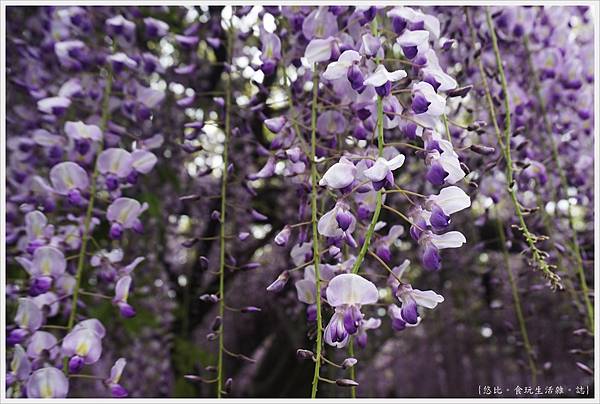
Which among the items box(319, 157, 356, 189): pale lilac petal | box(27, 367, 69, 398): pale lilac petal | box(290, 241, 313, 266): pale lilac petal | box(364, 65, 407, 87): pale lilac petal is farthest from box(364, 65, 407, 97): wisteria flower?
box(27, 367, 69, 398): pale lilac petal

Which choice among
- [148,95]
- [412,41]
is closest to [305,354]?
[412,41]

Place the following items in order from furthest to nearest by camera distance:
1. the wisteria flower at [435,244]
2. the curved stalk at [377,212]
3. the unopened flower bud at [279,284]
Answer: the unopened flower bud at [279,284]
the wisteria flower at [435,244]
the curved stalk at [377,212]

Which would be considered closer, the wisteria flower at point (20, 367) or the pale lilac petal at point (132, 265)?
the wisteria flower at point (20, 367)

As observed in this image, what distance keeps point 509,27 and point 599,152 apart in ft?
1.45

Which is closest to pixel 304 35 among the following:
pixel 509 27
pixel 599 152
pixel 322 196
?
pixel 322 196

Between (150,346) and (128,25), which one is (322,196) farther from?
(150,346)

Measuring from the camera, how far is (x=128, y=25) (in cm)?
167

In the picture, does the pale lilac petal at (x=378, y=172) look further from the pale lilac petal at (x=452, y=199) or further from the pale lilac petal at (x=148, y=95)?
the pale lilac petal at (x=148, y=95)

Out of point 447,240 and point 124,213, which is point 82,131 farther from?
point 447,240

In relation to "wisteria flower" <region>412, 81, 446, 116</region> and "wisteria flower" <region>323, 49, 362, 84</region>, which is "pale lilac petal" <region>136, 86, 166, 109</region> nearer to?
"wisteria flower" <region>323, 49, 362, 84</region>

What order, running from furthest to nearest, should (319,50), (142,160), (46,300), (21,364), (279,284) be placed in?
(142,160), (46,300), (21,364), (319,50), (279,284)

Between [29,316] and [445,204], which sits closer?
[445,204]

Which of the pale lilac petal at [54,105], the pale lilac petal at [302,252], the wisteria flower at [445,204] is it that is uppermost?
the pale lilac petal at [54,105]

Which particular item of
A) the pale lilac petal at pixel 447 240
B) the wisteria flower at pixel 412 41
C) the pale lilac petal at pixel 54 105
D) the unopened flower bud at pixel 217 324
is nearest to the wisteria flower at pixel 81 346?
the unopened flower bud at pixel 217 324
